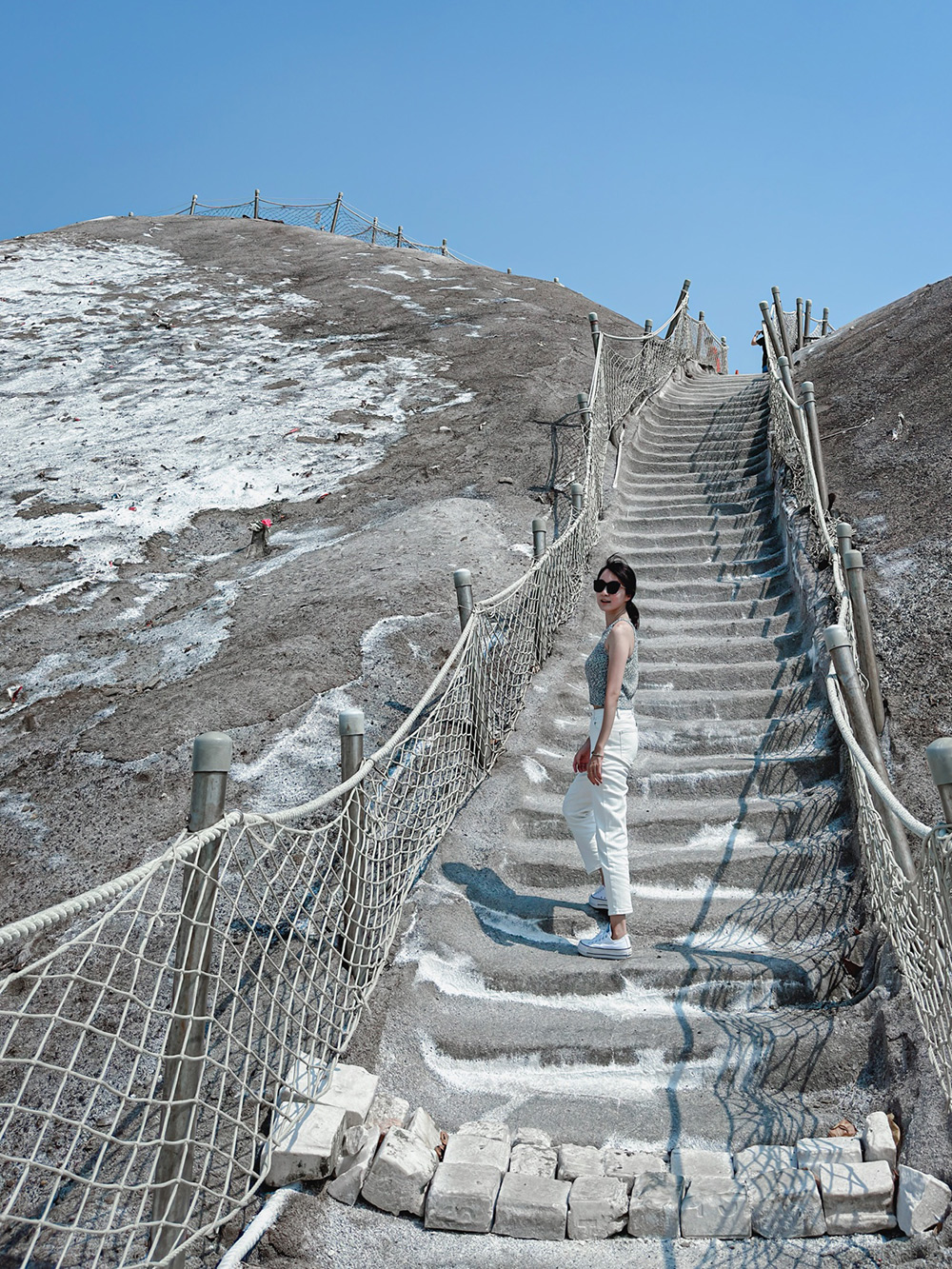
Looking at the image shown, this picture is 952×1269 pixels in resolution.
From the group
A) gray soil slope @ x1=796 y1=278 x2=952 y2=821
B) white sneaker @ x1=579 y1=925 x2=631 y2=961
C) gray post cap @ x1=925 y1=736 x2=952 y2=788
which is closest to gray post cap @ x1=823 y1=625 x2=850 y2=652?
gray soil slope @ x1=796 y1=278 x2=952 y2=821

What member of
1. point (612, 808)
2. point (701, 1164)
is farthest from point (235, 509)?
point (701, 1164)

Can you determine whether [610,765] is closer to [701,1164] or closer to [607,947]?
[607,947]

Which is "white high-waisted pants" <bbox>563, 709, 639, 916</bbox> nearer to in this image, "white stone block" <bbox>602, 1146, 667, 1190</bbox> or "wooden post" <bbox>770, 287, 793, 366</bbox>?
"white stone block" <bbox>602, 1146, 667, 1190</bbox>

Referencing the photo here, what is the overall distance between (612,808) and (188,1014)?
1.72m

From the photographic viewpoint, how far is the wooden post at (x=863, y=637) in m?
4.31

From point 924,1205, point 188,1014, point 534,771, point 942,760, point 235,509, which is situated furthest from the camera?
point 235,509

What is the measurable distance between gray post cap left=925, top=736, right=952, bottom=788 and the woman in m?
1.45

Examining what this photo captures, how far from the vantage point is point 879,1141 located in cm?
234

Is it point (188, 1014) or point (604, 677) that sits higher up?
point (604, 677)

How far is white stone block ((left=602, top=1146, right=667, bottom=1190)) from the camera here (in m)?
2.39

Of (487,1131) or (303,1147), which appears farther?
(487,1131)

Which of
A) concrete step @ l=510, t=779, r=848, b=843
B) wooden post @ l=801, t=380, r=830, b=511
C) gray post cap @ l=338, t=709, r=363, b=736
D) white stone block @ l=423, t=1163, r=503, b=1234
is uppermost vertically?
wooden post @ l=801, t=380, r=830, b=511

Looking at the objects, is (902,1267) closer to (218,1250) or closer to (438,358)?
(218,1250)

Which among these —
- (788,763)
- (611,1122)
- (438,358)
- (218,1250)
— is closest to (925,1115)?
(611,1122)
